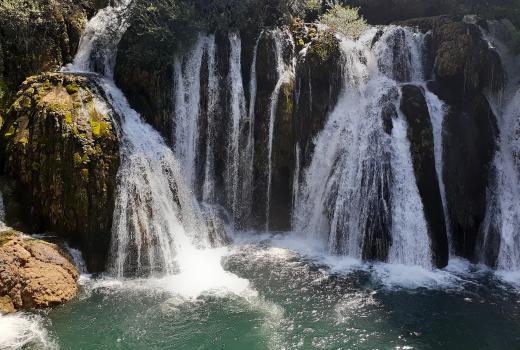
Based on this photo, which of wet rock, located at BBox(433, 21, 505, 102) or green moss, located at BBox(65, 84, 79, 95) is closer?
green moss, located at BBox(65, 84, 79, 95)

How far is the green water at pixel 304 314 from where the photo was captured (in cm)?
988

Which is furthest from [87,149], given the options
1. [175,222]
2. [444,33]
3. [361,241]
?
[444,33]

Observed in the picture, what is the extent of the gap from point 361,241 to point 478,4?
1259 cm

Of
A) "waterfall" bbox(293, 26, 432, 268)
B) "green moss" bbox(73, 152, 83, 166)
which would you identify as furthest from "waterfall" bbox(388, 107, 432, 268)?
"green moss" bbox(73, 152, 83, 166)

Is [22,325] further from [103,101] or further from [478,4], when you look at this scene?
[478,4]

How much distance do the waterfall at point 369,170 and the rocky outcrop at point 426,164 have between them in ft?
0.71

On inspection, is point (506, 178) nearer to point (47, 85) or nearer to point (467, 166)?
point (467, 166)

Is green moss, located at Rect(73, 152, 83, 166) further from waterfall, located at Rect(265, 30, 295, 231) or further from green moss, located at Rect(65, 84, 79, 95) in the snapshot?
waterfall, located at Rect(265, 30, 295, 231)

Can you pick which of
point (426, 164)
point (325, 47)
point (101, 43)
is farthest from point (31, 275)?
point (325, 47)

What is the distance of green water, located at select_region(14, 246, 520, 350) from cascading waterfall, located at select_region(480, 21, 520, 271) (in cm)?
129

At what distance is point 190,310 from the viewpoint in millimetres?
11023

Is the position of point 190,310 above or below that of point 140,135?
below

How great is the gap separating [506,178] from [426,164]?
108 inches

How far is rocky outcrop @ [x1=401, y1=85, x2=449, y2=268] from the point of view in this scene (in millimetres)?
13742
